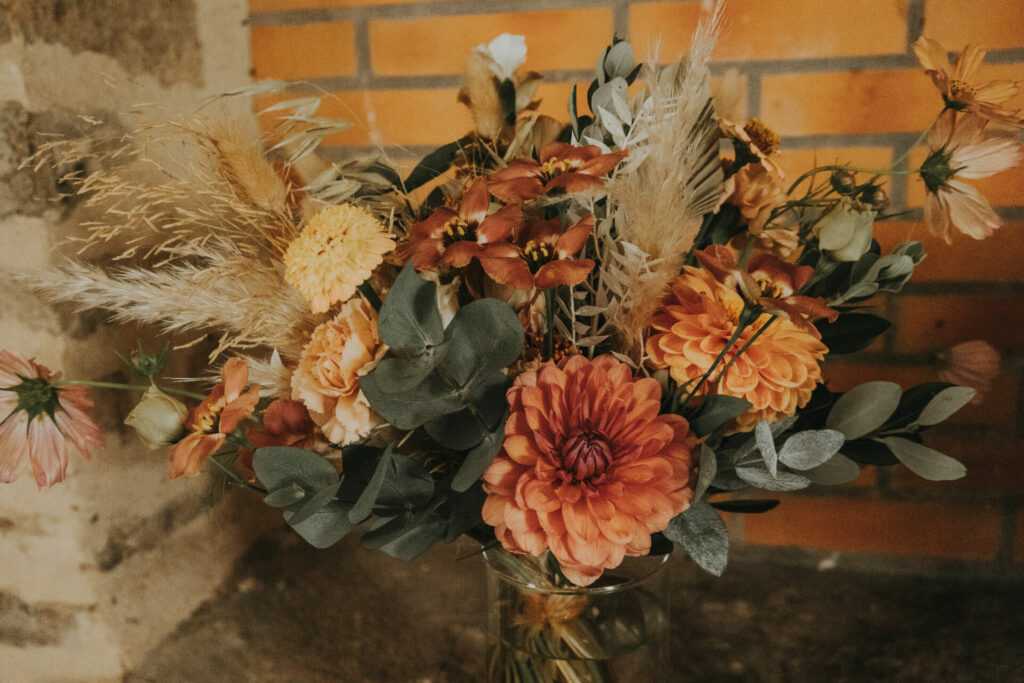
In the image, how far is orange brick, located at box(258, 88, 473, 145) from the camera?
83cm

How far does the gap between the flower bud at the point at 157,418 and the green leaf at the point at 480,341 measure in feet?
0.65

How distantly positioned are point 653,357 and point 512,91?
0.24 m

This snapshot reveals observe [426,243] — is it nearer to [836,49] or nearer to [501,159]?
[501,159]

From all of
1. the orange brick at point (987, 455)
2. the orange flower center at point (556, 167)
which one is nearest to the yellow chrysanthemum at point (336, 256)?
the orange flower center at point (556, 167)

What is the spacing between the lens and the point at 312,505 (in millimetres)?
410

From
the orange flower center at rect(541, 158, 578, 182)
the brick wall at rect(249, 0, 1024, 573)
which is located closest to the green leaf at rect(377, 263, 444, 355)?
the orange flower center at rect(541, 158, 578, 182)

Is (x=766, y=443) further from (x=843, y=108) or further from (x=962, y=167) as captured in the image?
(x=843, y=108)

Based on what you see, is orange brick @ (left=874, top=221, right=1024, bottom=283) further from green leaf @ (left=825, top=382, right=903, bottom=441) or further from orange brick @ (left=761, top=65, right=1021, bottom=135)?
green leaf @ (left=825, top=382, right=903, bottom=441)

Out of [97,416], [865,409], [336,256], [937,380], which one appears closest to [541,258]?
[336,256]

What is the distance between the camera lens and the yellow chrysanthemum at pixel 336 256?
0.41m

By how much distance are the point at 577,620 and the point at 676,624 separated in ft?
0.88

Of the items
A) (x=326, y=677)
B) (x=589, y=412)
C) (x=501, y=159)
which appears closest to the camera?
(x=589, y=412)

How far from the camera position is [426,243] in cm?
42

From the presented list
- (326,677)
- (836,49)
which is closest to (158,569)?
(326,677)
